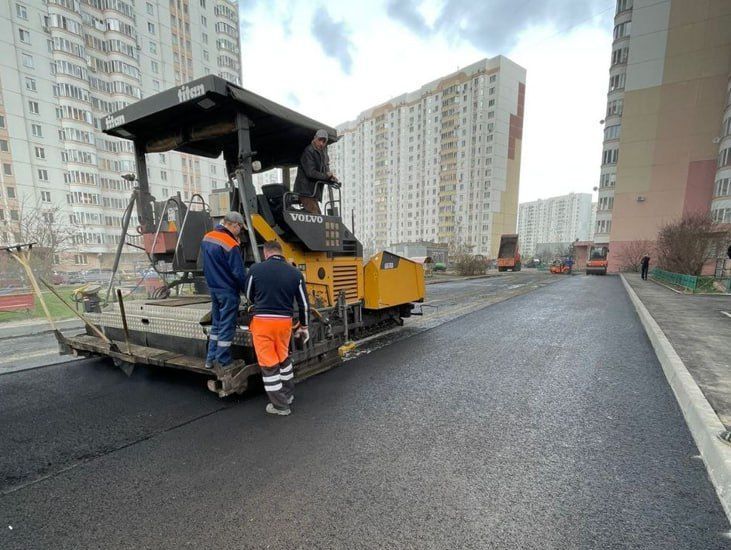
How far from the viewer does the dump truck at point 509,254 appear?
1296 inches

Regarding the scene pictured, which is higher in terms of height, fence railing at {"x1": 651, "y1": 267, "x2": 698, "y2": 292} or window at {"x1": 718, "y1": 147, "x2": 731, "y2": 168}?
window at {"x1": 718, "y1": 147, "x2": 731, "y2": 168}

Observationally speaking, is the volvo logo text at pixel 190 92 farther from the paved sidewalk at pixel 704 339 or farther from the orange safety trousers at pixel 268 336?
the paved sidewalk at pixel 704 339

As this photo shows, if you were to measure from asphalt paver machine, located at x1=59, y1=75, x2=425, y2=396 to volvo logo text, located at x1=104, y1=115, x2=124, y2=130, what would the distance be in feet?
0.04

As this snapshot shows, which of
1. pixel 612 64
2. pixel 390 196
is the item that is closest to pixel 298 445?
pixel 612 64

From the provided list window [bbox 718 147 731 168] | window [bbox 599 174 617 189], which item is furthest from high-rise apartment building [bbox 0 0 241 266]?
window [bbox 718 147 731 168]

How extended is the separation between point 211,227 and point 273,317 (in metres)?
2.14

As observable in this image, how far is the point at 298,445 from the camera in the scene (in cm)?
280

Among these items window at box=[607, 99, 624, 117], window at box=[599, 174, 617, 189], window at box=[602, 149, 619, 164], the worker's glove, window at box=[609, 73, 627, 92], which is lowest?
the worker's glove

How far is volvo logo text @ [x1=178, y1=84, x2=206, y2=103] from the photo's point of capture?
340cm

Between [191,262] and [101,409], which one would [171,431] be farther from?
[191,262]

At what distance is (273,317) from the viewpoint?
3.23m

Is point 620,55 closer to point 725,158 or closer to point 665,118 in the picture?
point 665,118

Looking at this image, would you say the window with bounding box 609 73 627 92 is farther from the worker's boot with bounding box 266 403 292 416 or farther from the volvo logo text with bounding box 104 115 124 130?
the worker's boot with bounding box 266 403 292 416

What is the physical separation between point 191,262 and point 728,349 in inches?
308
